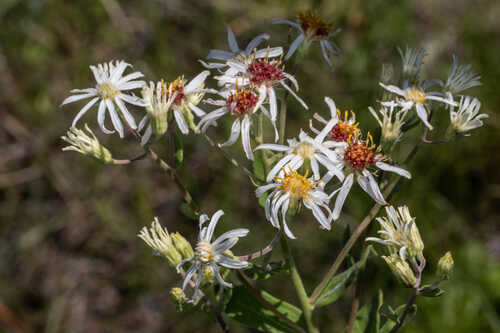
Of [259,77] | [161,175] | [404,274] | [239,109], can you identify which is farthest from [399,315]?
[161,175]

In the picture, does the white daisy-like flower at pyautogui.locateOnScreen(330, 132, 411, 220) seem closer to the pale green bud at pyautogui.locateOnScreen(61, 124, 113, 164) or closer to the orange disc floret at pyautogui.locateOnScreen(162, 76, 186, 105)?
the orange disc floret at pyautogui.locateOnScreen(162, 76, 186, 105)

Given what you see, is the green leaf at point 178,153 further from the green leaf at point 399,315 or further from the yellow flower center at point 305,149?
the green leaf at point 399,315

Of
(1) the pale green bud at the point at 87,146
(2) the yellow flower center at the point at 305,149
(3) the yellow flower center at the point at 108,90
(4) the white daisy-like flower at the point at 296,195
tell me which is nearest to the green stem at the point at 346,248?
(4) the white daisy-like flower at the point at 296,195

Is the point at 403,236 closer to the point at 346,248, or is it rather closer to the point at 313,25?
the point at 346,248

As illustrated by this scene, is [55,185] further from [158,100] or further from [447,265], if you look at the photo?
[447,265]

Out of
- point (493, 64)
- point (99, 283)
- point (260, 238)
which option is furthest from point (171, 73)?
point (493, 64)

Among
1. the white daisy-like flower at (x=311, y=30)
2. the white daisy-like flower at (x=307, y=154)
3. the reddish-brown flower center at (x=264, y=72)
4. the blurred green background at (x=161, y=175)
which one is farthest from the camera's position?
the blurred green background at (x=161, y=175)
